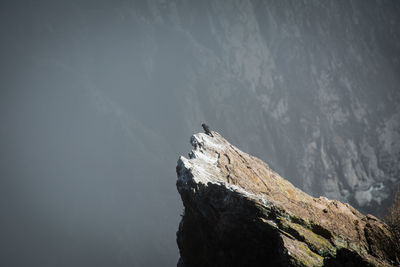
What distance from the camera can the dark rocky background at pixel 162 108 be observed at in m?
66.9

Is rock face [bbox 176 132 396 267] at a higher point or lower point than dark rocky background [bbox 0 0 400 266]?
lower

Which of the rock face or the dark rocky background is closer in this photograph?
the rock face

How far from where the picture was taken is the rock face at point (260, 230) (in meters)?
10.4

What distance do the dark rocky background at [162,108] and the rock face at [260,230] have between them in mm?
58544

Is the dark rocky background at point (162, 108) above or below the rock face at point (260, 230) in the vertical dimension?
above

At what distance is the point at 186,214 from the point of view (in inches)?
642

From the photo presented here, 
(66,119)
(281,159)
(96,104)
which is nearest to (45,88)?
(66,119)

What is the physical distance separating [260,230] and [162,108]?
9362 cm

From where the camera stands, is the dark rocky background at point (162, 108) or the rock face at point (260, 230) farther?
the dark rocky background at point (162, 108)

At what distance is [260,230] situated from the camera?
1137 cm

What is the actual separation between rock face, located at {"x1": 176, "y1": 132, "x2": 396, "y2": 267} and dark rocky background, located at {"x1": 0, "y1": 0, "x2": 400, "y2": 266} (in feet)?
192

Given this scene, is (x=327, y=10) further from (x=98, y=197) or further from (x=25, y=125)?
(x=25, y=125)

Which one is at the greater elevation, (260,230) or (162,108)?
(162,108)

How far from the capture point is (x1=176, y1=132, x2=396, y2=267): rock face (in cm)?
1038
